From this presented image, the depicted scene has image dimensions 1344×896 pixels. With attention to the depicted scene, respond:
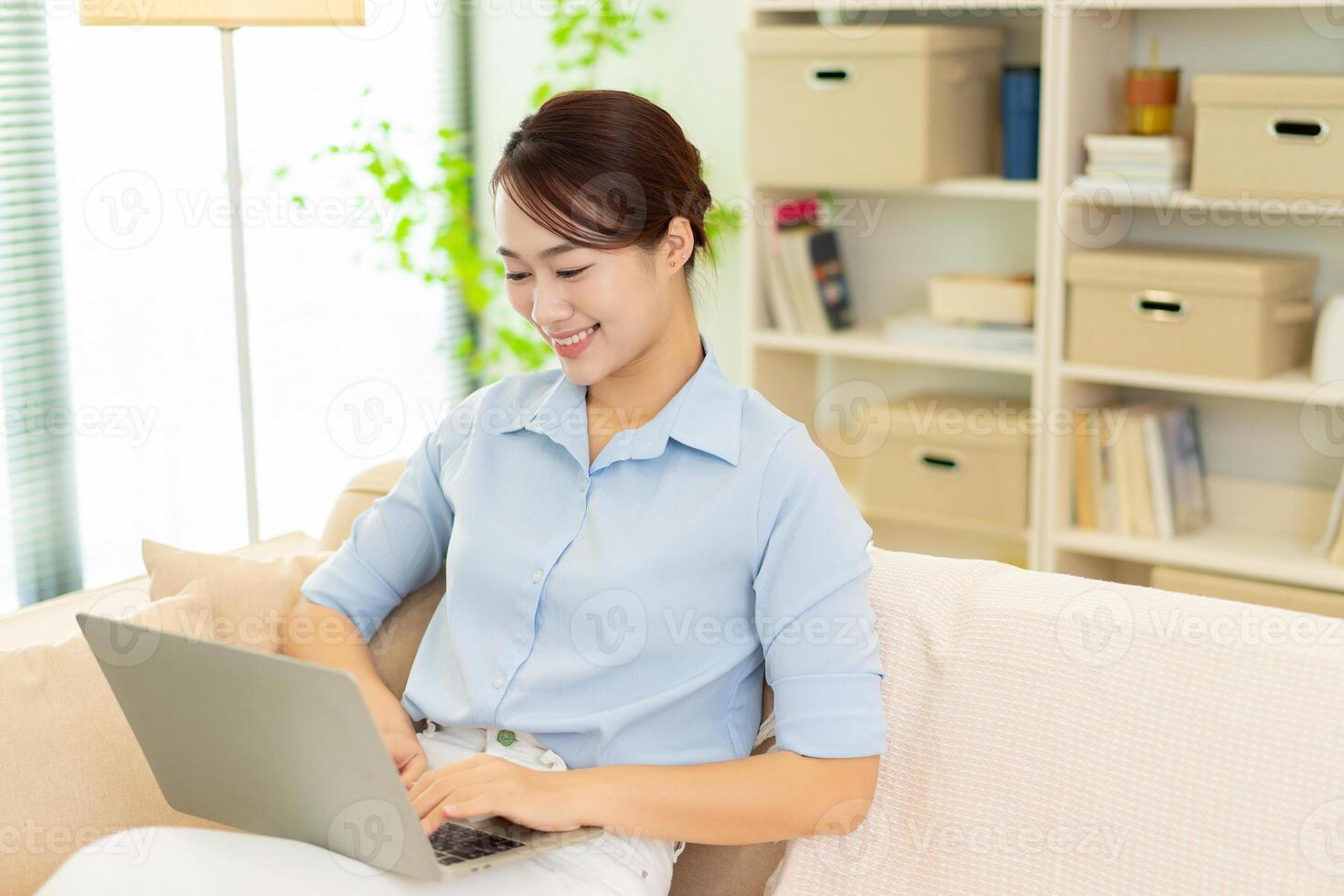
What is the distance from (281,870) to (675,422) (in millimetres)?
543

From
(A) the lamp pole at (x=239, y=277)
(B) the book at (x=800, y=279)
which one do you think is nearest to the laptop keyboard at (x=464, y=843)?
(A) the lamp pole at (x=239, y=277)

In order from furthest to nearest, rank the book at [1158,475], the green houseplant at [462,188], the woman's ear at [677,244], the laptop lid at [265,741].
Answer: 1. the green houseplant at [462,188]
2. the book at [1158,475]
3. the woman's ear at [677,244]
4. the laptop lid at [265,741]

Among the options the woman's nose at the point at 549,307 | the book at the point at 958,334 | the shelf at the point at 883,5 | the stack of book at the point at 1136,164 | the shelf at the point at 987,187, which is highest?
the shelf at the point at 883,5

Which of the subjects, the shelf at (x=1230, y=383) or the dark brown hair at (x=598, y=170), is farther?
the shelf at (x=1230, y=383)

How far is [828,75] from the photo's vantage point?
302 centimetres

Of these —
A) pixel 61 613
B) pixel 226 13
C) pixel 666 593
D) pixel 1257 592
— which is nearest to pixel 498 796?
pixel 666 593

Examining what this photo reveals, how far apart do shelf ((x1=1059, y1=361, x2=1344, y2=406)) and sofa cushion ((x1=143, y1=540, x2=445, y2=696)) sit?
1666 millimetres

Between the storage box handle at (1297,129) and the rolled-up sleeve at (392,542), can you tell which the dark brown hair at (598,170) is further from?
the storage box handle at (1297,129)

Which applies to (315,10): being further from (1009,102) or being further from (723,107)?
(723,107)

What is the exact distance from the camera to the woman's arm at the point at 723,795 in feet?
Result: 4.20

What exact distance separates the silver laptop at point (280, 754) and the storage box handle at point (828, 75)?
81.6 inches

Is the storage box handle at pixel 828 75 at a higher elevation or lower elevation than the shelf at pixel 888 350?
higher

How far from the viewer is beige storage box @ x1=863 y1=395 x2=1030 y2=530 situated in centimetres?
302

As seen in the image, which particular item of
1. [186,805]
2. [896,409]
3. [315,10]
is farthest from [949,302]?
[186,805]
